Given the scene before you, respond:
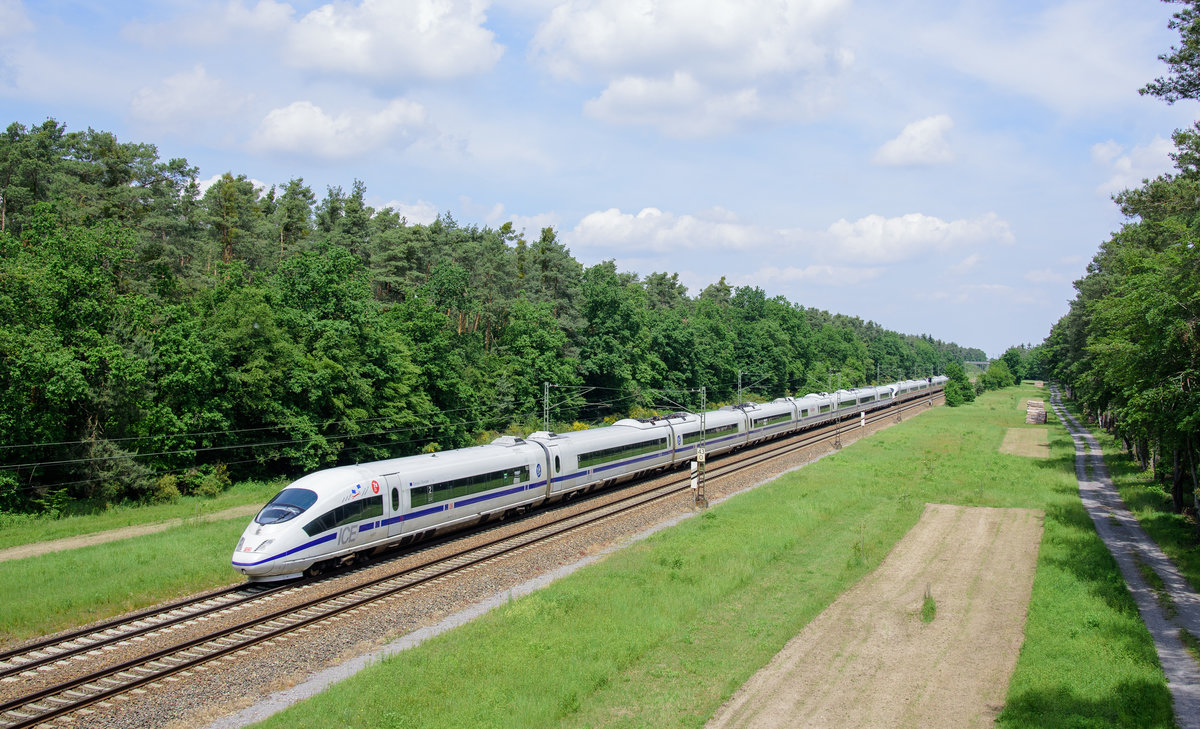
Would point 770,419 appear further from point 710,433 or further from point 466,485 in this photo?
point 466,485

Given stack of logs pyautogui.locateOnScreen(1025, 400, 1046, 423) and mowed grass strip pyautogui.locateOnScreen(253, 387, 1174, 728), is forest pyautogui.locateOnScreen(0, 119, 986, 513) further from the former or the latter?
stack of logs pyautogui.locateOnScreen(1025, 400, 1046, 423)

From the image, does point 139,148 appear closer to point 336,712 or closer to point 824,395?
point 336,712

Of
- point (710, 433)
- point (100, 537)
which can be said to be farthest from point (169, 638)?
point (710, 433)

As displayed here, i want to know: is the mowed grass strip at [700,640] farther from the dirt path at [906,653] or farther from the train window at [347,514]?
the train window at [347,514]

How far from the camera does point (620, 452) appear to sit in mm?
38500

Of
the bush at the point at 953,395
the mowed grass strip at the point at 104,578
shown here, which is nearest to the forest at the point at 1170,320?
the mowed grass strip at the point at 104,578

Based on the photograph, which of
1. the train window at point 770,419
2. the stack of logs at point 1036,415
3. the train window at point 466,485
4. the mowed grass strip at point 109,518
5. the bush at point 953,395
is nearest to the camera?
the train window at point 466,485

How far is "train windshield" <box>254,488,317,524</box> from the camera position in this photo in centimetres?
2161

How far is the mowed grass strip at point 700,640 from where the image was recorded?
13703 millimetres

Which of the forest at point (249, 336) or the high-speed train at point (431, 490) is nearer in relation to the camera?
the high-speed train at point (431, 490)

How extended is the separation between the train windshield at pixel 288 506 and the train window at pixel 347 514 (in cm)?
56

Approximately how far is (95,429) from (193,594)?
2040 cm

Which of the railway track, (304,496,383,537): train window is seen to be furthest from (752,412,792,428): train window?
(304,496,383,537): train window

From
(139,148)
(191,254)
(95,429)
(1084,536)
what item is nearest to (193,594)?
(95,429)
